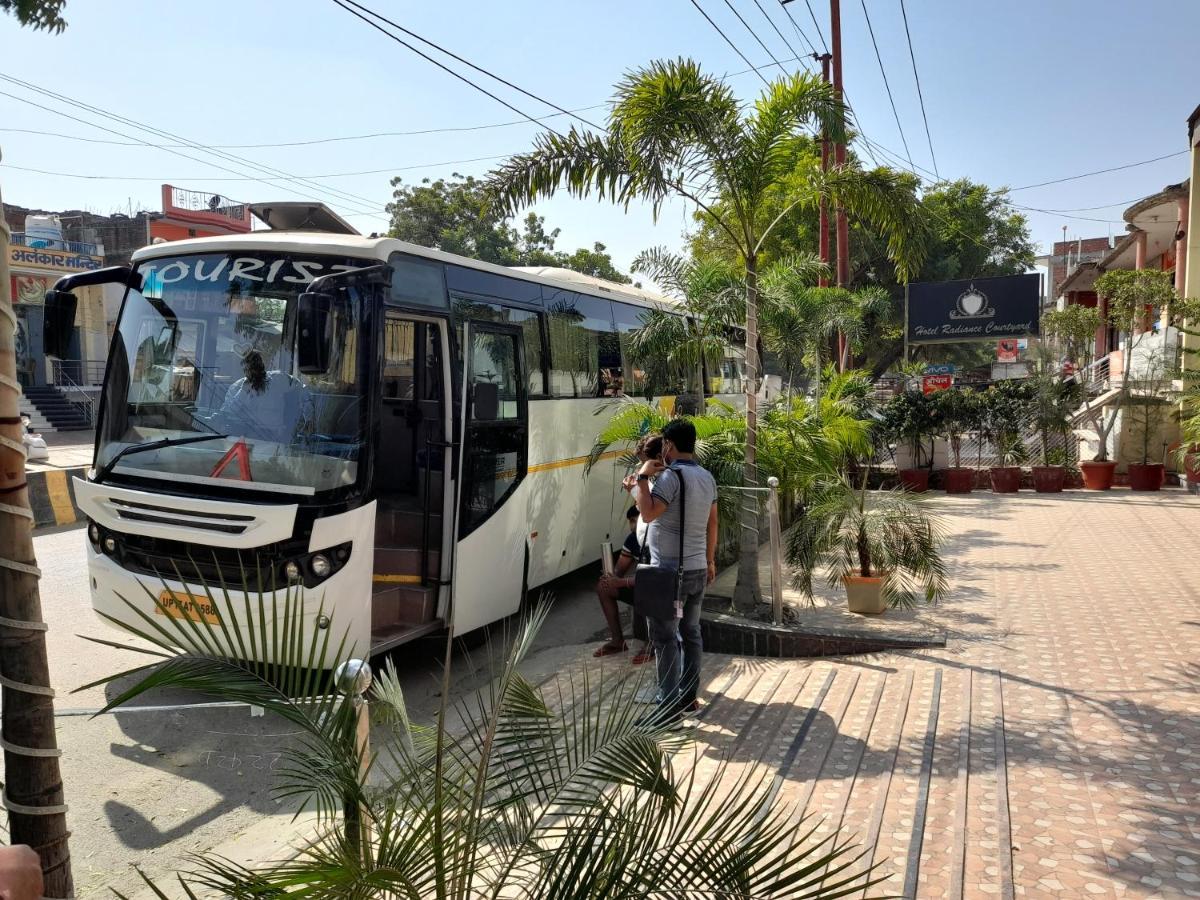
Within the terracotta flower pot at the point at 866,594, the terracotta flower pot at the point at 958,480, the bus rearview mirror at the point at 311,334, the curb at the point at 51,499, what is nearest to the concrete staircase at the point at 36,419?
the curb at the point at 51,499

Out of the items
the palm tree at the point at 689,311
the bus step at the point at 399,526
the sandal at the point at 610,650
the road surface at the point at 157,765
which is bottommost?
the road surface at the point at 157,765

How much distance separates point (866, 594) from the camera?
8242mm

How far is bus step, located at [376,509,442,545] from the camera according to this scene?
7242mm

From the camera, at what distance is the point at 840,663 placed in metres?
6.91

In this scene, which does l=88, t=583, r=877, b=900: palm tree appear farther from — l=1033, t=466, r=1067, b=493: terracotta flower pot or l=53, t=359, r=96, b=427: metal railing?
Result: l=53, t=359, r=96, b=427: metal railing

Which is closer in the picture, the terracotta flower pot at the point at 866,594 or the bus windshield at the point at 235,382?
the bus windshield at the point at 235,382

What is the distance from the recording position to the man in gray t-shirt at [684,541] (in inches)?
221

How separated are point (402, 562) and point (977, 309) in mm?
17694

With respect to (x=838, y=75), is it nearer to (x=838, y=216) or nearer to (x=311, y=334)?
(x=838, y=216)

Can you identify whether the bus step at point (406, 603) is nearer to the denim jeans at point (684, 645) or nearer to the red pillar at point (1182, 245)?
the denim jeans at point (684, 645)

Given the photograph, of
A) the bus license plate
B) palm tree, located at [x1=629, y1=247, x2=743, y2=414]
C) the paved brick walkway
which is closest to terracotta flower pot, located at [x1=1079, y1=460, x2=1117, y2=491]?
the paved brick walkway

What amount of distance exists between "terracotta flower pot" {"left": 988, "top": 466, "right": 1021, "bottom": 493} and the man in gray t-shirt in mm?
13333

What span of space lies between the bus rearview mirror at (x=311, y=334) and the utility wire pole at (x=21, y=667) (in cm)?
325

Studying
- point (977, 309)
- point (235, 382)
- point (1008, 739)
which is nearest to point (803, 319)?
point (977, 309)
